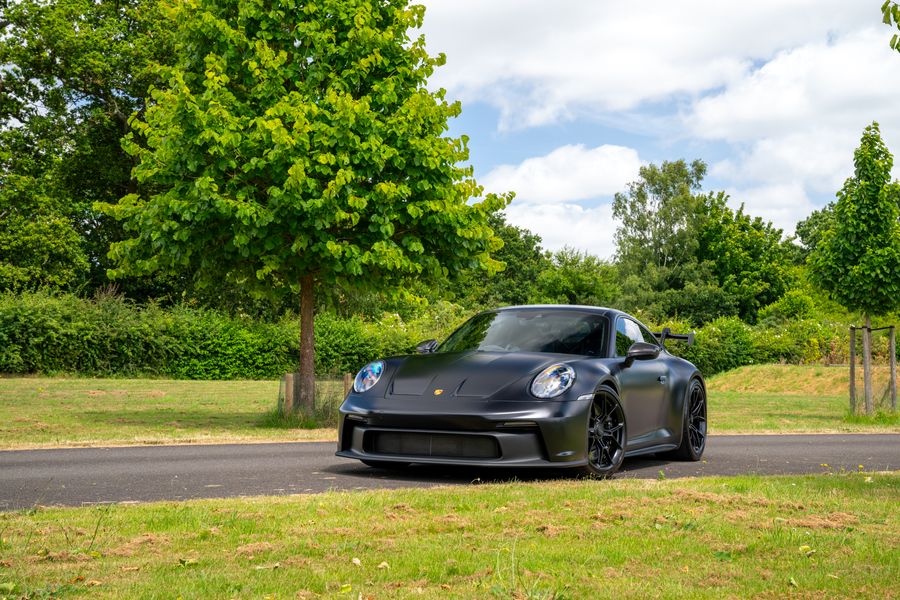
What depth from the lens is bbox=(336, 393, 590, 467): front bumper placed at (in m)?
7.98

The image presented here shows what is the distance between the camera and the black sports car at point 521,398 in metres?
8.02

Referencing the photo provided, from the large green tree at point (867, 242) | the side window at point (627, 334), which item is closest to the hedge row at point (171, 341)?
the large green tree at point (867, 242)

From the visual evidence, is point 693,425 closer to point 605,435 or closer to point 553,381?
point 605,435

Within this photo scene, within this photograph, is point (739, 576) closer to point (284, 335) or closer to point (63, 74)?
point (284, 335)

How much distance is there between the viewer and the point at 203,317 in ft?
120

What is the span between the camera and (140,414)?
1856 cm

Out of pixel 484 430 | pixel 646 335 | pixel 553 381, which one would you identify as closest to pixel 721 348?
pixel 646 335

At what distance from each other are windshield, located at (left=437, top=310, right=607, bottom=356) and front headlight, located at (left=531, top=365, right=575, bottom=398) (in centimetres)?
70

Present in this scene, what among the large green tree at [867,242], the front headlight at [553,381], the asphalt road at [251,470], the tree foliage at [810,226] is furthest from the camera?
the tree foliage at [810,226]

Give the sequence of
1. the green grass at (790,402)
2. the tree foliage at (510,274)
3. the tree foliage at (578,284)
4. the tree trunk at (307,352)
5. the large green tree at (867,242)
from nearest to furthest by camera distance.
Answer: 1. the tree trunk at (307,352)
2. the green grass at (790,402)
3. the large green tree at (867,242)
4. the tree foliage at (578,284)
5. the tree foliage at (510,274)

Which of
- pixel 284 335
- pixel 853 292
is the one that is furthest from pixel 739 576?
pixel 284 335

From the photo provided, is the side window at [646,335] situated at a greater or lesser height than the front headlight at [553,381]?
greater

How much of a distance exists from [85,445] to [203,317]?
24.8 metres

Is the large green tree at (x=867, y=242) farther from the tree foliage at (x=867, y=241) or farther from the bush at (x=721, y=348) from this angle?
the bush at (x=721, y=348)
